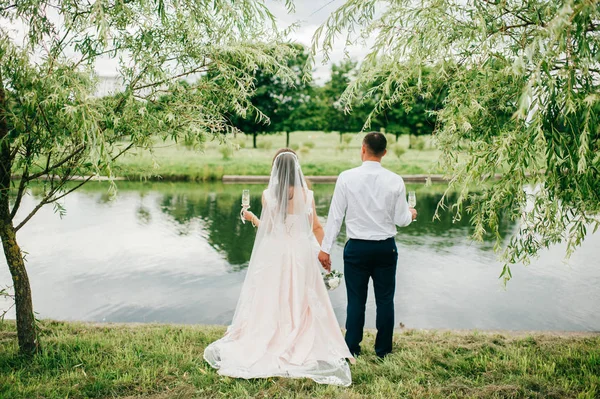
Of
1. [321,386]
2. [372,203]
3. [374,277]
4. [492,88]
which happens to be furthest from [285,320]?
[492,88]

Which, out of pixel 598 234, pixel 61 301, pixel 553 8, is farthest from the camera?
pixel 598 234

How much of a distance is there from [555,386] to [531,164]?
1.89 metres

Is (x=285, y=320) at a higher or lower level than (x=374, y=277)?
lower

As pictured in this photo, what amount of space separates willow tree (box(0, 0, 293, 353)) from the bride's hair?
665 mm

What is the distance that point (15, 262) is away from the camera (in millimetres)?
4363

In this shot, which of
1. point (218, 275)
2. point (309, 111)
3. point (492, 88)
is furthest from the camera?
point (309, 111)

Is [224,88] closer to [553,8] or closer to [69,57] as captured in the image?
[69,57]

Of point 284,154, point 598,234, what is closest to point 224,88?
point 284,154

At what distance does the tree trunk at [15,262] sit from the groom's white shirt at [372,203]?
2910mm

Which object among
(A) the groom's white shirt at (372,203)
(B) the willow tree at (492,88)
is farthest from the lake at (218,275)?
(A) the groom's white shirt at (372,203)

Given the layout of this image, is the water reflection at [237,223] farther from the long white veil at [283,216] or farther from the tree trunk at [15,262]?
the tree trunk at [15,262]

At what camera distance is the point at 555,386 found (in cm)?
373

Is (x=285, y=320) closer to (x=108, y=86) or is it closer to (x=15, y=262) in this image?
(x=15, y=262)

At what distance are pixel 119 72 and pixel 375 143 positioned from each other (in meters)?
2.52
